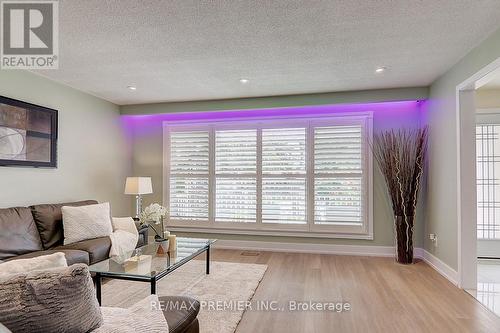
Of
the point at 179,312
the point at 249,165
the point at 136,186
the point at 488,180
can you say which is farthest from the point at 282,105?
the point at 179,312

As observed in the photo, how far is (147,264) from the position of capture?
263 centimetres

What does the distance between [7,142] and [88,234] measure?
1364mm

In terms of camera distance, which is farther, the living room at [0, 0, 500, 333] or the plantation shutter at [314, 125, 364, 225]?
the plantation shutter at [314, 125, 364, 225]

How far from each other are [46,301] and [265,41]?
2527 mm

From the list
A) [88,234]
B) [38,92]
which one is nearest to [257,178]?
[88,234]

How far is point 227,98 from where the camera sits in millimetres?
4758

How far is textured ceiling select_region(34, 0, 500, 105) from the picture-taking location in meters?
2.16

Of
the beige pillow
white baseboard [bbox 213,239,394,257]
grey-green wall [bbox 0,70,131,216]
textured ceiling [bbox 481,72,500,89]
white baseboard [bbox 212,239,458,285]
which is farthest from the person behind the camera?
white baseboard [bbox 213,239,394,257]

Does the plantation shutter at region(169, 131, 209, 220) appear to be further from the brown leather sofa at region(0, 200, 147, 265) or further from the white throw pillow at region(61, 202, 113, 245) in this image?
the brown leather sofa at region(0, 200, 147, 265)

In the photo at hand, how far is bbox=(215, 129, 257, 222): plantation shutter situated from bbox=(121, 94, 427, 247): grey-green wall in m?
0.44

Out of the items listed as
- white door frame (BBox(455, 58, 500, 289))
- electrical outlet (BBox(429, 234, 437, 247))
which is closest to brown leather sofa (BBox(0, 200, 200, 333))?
white door frame (BBox(455, 58, 500, 289))

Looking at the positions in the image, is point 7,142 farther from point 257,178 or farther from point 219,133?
point 257,178

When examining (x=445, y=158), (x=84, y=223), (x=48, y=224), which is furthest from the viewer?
(x=445, y=158)

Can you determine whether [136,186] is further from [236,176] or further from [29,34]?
[29,34]
